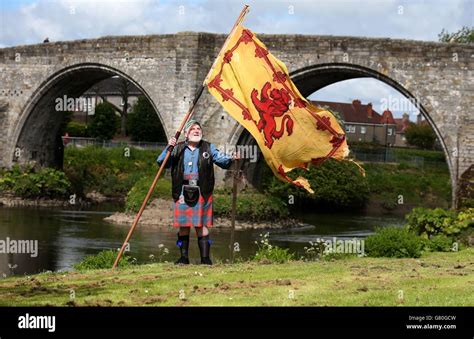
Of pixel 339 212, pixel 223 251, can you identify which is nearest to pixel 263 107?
pixel 223 251

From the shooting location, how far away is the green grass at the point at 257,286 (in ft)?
34.9

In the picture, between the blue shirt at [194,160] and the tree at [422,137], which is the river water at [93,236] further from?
the tree at [422,137]

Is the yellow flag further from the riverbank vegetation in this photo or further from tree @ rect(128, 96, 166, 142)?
tree @ rect(128, 96, 166, 142)

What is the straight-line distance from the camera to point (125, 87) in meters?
78.2

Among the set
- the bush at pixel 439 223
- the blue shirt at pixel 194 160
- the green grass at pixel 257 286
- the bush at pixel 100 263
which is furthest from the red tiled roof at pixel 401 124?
the green grass at pixel 257 286

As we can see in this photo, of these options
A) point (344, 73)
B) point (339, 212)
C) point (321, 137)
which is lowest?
point (339, 212)

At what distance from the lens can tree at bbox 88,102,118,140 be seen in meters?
67.5

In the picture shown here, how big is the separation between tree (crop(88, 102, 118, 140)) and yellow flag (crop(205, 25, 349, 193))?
52727 mm

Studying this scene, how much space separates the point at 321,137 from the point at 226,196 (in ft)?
64.4

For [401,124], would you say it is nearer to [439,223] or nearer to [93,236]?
[93,236]

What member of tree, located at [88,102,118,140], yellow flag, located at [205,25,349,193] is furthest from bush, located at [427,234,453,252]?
tree, located at [88,102,118,140]

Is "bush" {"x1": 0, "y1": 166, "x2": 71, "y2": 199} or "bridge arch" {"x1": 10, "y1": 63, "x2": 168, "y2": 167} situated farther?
"bush" {"x1": 0, "y1": 166, "x2": 71, "y2": 199}
